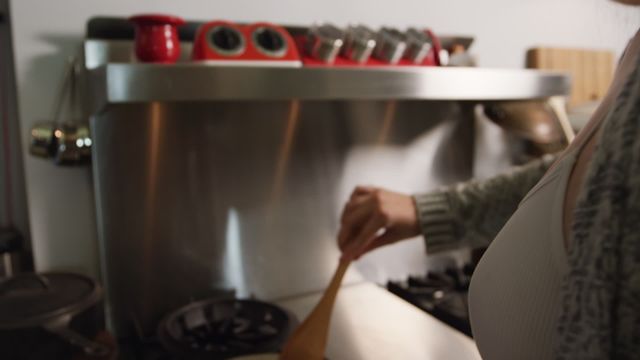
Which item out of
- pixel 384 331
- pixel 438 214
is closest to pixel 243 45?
pixel 438 214

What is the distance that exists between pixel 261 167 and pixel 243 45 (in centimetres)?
27

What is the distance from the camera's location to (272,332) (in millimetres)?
788

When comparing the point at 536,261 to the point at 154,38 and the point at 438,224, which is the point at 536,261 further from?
the point at 154,38

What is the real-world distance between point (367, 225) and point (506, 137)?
22.7 inches

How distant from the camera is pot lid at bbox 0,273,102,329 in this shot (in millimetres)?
620

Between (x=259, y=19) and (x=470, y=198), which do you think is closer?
(x=470, y=198)

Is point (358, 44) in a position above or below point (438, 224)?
above

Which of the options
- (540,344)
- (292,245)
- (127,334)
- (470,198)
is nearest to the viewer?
(540,344)

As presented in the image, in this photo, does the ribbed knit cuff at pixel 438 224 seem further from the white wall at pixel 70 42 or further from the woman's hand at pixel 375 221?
the white wall at pixel 70 42

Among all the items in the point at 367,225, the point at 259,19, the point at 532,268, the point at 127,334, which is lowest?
the point at 127,334

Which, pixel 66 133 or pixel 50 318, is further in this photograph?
pixel 66 133

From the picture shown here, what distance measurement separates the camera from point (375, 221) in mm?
746

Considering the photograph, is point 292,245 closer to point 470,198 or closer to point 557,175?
point 470,198

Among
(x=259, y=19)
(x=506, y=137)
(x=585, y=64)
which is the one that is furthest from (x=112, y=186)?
(x=585, y=64)
